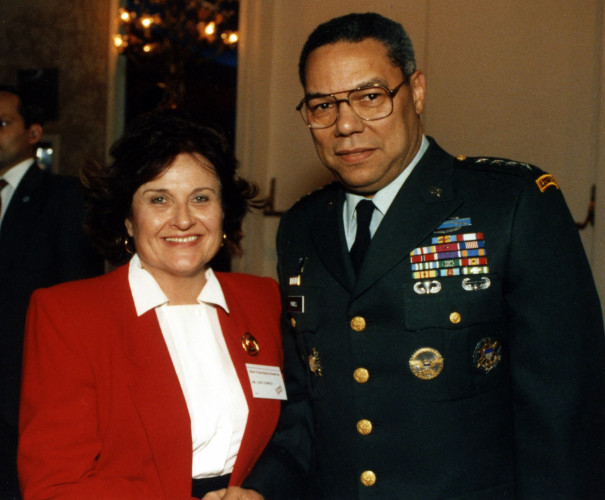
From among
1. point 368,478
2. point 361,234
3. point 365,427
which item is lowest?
point 368,478

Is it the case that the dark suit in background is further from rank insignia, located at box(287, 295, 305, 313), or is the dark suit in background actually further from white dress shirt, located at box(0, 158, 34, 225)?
rank insignia, located at box(287, 295, 305, 313)

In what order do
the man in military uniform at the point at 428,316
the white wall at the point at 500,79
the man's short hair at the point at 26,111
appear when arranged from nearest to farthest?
the man in military uniform at the point at 428,316 < the white wall at the point at 500,79 < the man's short hair at the point at 26,111

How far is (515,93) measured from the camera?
2.67 meters

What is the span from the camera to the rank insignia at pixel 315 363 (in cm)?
164

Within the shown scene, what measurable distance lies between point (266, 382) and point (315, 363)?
0.74ft

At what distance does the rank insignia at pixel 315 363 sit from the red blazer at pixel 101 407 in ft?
0.72

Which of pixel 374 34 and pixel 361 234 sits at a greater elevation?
pixel 374 34

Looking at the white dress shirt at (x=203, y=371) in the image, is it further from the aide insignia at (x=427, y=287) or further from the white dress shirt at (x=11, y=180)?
the white dress shirt at (x=11, y=180)

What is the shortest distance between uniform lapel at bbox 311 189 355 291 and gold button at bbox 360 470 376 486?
17.4 inches

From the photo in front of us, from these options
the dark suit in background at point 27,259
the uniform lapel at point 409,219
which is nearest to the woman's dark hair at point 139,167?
the uniform lapel at point 409,219

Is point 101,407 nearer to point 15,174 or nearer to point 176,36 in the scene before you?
point 15,174

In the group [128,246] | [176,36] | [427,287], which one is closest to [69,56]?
[176,36]

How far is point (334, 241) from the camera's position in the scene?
1.68 m

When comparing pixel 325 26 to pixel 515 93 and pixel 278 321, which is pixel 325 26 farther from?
pixel 515 93
